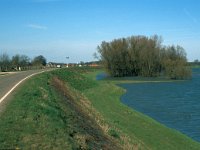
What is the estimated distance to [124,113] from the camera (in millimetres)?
32031

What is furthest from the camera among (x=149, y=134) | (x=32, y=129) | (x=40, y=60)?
(x=40, y=60)

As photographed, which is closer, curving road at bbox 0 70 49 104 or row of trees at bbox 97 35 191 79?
curving road at bbox 0 70 49 104

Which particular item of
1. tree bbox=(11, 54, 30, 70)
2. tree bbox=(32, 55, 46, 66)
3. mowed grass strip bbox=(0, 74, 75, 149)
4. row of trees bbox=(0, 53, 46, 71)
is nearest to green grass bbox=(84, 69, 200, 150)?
mowed grass strip bbox=(0, 74, 75, 149)

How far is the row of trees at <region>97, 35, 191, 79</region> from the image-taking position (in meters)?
108

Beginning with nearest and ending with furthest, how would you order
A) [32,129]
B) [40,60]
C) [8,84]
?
[32,129], [8,84], [40,60]

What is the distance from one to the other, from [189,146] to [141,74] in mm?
91992

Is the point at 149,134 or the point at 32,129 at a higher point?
the point at 32,129

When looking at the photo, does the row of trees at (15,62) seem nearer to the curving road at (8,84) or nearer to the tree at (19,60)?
the tree at (19,60)

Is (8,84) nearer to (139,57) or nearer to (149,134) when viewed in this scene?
(149,134)

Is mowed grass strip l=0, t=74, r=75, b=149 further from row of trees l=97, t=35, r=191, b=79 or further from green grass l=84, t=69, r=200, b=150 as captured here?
row of trees l=97, t=35, r=191, b=79

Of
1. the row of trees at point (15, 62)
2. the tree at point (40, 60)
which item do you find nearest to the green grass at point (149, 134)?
the row of trees at point (15, 62)

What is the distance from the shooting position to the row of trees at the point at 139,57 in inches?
4257

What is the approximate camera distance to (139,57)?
11244 centimetres

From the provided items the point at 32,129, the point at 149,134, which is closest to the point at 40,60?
the point at 149,134
